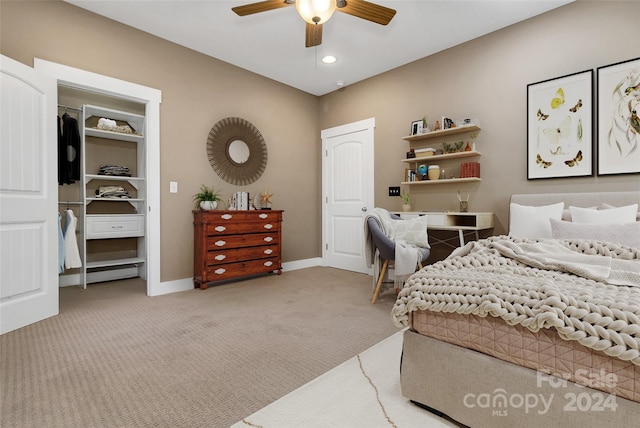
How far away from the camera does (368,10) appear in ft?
7.75

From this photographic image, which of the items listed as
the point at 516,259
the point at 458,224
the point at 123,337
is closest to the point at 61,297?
the point at 123,337

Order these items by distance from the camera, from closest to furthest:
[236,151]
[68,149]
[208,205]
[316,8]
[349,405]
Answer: [349,405] < [316,8] < [68,149] < [208,205] < [236,151]

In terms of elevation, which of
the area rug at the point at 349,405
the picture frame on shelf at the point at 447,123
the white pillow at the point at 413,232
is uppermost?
the picture frame on shelf at the point at 447,123

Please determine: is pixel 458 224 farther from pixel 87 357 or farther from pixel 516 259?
pixel 87 357

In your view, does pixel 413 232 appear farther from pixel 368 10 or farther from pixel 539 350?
pixel 539 350

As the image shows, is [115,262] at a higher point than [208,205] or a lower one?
lower

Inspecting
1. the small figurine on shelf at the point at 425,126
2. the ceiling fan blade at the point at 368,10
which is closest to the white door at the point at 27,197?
the ceiling fan blade at the point at 368,10

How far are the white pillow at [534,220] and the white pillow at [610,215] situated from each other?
23 cm

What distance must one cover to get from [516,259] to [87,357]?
256 cm

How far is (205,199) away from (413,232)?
2.41 m

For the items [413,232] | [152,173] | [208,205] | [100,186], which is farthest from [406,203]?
[100,186]

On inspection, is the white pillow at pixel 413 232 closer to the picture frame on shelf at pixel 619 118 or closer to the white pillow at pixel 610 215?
the white pillow at pixel 610 215

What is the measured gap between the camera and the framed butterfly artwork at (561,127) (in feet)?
9.43

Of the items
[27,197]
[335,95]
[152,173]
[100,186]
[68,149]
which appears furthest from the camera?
[335,95]
